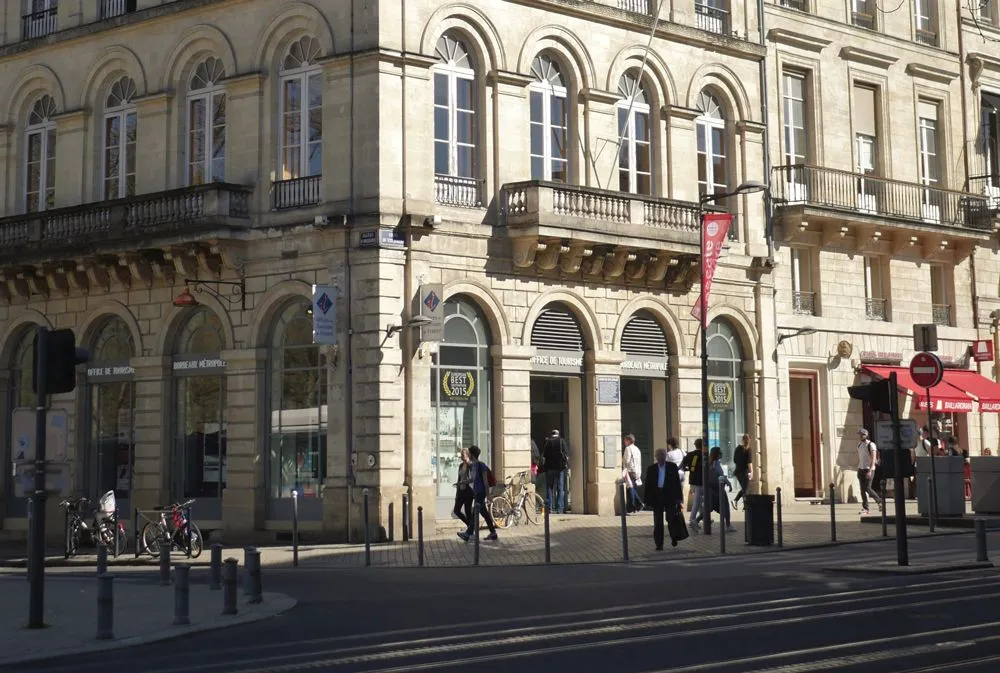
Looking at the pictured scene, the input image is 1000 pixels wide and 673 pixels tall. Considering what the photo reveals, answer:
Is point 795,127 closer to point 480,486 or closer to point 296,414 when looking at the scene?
point 296,414

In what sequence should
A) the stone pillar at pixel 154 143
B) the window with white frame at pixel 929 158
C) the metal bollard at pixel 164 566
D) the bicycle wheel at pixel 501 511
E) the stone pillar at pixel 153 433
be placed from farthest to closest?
the window with white frame at pixel 929 158
the stone pillar at pixel 154 143
the stone pillar at pixel 153 433
the bicycle wheel at pixel 501 511
the metal bollard at pixel 164 566

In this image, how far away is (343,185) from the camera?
28.0m

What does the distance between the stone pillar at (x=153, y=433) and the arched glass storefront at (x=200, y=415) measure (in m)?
0.18

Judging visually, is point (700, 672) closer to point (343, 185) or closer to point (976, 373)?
point (343, 185)

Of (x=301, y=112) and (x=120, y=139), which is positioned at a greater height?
(x=120, y=139)

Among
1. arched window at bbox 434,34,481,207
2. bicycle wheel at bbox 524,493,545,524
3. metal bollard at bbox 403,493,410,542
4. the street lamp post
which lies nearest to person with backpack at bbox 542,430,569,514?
bicycle wheel at bbox 524,493,545,524

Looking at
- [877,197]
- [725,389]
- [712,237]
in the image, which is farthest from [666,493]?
[877,197]

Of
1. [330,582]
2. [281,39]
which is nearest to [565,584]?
[330,582]

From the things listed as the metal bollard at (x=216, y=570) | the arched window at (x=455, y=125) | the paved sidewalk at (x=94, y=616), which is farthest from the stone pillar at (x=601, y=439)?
the metal bollard at (x=216, y=570)

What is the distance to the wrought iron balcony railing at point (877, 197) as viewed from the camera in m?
35.3

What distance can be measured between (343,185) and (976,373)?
779 inches

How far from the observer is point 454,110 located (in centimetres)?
2936

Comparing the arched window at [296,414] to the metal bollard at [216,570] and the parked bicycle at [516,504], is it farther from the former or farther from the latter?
the metal bollard at [216,570]

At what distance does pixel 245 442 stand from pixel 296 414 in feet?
4.08
